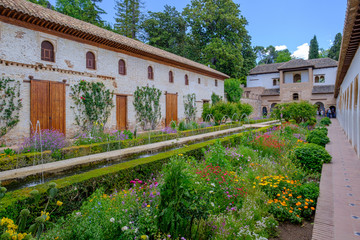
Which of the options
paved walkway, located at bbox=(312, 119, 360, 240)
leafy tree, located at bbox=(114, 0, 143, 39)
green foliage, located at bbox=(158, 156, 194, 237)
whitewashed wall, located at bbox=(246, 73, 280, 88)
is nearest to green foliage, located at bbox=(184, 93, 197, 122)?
paved walkway, located at bbox=(312, 119, 360, 240)

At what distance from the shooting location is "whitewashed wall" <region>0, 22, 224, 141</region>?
8703 millimetres

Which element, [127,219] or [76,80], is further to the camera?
[76,80]

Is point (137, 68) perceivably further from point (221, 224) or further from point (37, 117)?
point (221, 224)

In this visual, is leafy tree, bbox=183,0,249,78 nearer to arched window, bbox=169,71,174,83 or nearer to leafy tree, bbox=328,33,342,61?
arched window, bbox=169,71,174,83

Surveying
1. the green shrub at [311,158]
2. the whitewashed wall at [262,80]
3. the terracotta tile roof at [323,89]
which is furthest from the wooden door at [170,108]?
the whitewashed wall at [262,80]

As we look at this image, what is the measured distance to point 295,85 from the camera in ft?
107

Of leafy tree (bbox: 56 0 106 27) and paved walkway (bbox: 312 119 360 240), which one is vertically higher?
leafy tree (bbox: 56 0 106 27)

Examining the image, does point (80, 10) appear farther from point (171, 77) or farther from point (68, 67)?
point (68, 67)

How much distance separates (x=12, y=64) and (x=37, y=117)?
85.6 inches

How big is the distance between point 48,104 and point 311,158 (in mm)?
9859

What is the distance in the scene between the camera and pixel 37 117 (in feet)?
30.5

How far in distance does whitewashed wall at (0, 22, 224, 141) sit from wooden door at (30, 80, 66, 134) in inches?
8.2

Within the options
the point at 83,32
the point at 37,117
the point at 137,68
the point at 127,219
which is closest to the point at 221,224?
the point at 127,219

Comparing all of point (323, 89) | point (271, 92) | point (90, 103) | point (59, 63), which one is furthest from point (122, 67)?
point (323, 89)
